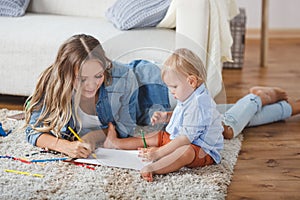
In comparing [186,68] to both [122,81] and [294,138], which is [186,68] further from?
[294,138]

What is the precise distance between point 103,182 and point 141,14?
0.93 m

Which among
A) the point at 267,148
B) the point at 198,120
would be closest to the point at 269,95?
the point at 267,148

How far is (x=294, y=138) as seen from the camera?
8.22 ft

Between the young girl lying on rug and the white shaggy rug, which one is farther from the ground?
the young girl lying on rug

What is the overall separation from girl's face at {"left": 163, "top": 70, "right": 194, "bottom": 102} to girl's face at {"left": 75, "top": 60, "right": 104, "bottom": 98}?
0.76ft

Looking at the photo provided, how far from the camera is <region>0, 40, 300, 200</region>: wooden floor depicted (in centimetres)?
202

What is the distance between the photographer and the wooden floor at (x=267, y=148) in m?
2.02

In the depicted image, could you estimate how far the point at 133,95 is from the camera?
2.11 metres

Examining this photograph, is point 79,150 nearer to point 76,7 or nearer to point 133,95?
point 133,95

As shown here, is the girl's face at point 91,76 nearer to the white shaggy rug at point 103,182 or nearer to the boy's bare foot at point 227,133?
the white shaggy rug at point 103,182

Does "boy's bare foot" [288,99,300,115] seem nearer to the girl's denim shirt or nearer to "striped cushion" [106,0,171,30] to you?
"striped cushion" [106,0,171,30]

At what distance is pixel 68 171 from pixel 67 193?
0.18 m

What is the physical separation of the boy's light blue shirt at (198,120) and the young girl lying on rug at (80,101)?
15cm

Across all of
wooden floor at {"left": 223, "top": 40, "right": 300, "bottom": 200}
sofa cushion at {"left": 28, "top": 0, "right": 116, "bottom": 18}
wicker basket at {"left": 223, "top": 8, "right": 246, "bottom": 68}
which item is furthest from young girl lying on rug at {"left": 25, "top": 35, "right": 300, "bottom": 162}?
wicker basket at {"left": 223, "top": 8, "right": 246, "bottom": 68}
